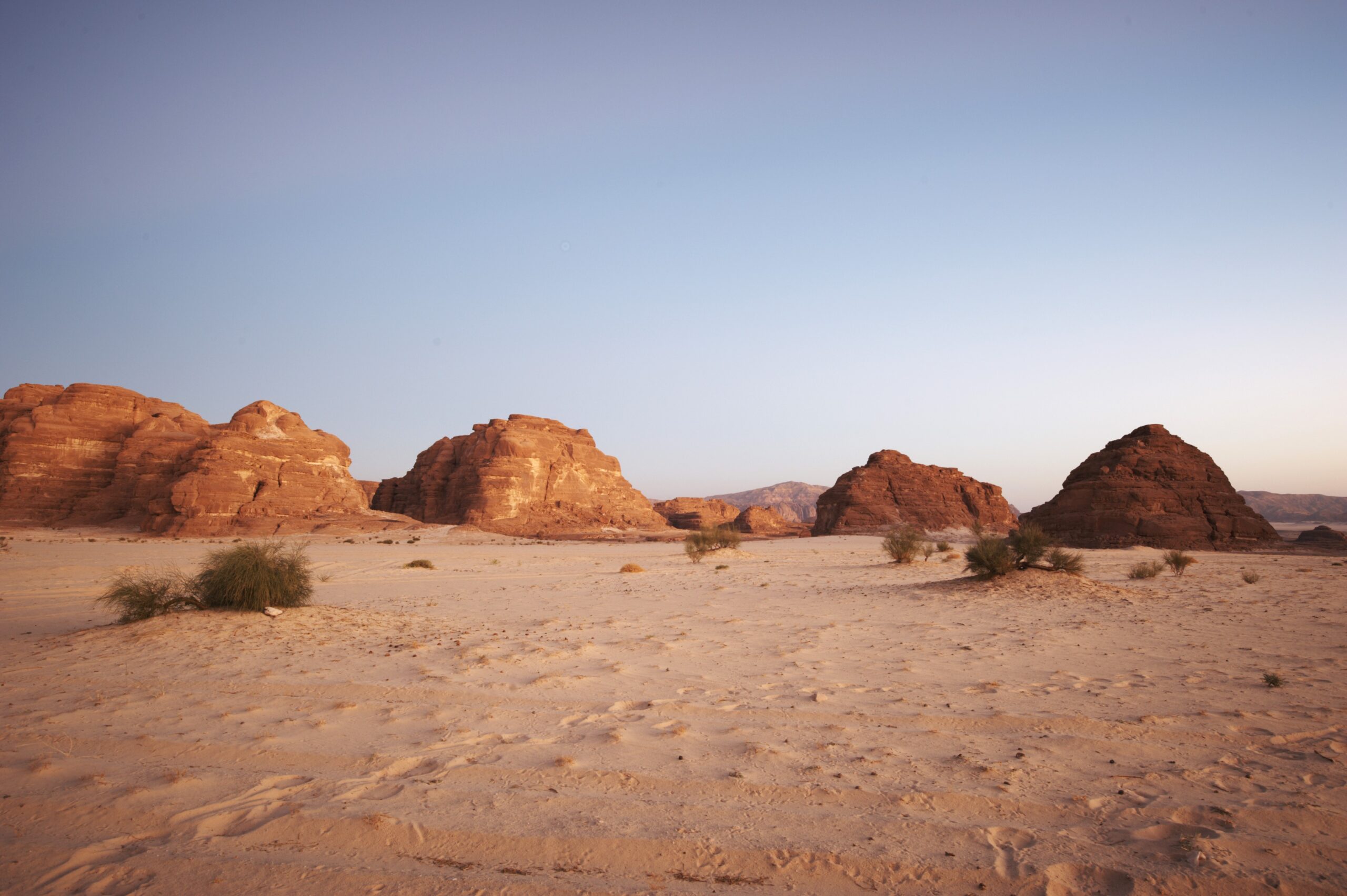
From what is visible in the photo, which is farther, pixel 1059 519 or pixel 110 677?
pixel 1059 519

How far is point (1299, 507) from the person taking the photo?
121438 millimetres

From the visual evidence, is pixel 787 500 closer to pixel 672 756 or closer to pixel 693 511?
pixel 693 511

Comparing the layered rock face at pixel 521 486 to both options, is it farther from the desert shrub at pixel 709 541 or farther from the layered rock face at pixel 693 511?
the desert shrub at pixel 709 541

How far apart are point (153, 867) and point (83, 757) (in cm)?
201

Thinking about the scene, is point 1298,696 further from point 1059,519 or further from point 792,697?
point 1059,519

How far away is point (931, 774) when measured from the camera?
3789mm

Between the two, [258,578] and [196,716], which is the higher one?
[258,578]

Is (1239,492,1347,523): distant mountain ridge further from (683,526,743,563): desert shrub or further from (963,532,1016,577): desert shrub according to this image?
(963,532,1016,577): desert shrub

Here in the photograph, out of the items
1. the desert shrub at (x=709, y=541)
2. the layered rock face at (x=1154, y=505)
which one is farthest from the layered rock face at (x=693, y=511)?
the desert shrub at (x=709, y=541)

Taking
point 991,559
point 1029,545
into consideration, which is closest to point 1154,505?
point 1029,545

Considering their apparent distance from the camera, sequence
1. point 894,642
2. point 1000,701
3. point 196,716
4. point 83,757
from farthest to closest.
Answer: point 894,642, point 1000,701, point 196,716, point 83,757

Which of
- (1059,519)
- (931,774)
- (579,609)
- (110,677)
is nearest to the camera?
(931,774)

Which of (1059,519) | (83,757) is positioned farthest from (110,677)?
(1059,519)

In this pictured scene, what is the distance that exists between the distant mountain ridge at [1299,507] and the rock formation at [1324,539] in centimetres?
8645
